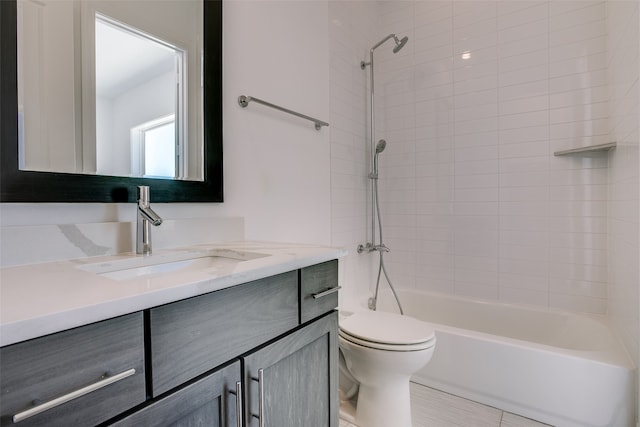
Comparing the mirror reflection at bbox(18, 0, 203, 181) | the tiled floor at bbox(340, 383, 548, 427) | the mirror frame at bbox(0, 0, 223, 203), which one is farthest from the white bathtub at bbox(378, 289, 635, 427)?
the mirror reflection at bbox(18, 0, 203, 181)

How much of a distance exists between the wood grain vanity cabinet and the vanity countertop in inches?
0.9

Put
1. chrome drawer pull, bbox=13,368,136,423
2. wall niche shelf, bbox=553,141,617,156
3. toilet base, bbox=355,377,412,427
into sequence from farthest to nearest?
wall niche shelf, bbox=553,141,617,156 → toilet base, bbox=355,377,412,427 → chrome drawer pull, bbox=13,368,136,423

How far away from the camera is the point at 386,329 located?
1479 mm

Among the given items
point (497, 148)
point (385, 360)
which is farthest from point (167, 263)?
point (497, 148)

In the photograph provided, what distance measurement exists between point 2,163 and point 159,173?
40 centimetres

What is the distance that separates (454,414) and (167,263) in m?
1.51

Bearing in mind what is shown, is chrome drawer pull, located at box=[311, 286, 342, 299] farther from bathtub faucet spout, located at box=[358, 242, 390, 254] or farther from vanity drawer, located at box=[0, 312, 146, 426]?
bathtub faucet spout, located at box=[358, 242, 390, 254]

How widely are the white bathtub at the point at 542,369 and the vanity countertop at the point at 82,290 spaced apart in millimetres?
1282

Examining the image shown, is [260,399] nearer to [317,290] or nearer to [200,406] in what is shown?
[200,406]

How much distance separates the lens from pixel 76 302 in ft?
1.58

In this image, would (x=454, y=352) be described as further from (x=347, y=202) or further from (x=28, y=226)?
(x=28, y=226)

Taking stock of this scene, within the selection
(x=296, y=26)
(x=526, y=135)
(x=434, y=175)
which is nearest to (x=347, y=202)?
(x=434, y=175)

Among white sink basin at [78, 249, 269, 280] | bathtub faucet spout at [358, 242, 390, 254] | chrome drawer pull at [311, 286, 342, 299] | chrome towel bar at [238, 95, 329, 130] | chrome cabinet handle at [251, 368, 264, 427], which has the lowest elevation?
chrome cabinet handle at [251, 368, 264, 427]

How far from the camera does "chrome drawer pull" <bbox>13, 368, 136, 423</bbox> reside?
410mm
